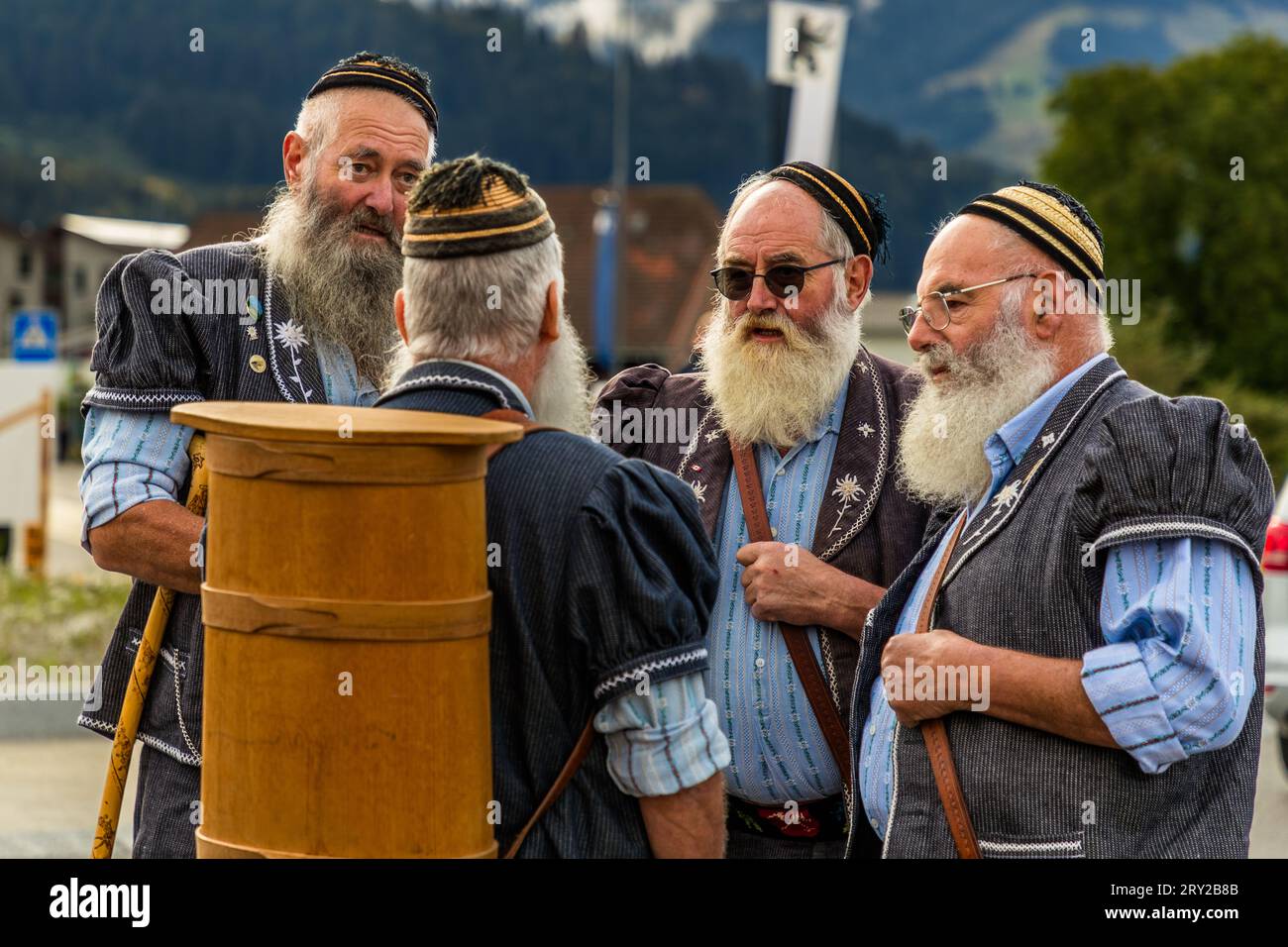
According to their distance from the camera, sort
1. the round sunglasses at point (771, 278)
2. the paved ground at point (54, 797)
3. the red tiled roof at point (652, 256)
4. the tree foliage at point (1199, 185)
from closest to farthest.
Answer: the round sunglasses at point (771, 278) → the paved ground at point (54, 797) → the tree foliage at point (1199, 185) → the red tiled roof at point (652, 256)

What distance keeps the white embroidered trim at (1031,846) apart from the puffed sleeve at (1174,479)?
0.48m

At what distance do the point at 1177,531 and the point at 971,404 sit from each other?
61 centimetres

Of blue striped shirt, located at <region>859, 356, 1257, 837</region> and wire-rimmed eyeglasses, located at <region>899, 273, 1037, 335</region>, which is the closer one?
blue striped shirt, located at <region>859, 356, 1257, 837</region>

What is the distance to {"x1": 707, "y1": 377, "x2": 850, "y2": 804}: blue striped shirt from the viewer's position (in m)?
3.37

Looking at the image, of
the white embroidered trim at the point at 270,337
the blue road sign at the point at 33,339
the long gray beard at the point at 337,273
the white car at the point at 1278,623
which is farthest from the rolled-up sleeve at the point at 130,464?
the blue road sign at the point at 33,339

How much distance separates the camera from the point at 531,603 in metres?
2.46

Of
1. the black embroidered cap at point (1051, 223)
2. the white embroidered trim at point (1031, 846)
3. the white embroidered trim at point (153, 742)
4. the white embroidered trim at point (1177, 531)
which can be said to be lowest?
the white embroidered trim at point (1031, 846)

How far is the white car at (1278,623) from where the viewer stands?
8125mm

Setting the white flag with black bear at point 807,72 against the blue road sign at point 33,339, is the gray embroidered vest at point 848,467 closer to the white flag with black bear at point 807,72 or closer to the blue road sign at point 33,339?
the white flag with black bear at point 807,72

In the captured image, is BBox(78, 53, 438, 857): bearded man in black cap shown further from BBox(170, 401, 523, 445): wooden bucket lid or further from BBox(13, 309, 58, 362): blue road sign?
BBox(13, 309, 58, 362): blue road sign

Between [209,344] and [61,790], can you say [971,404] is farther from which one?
[61,790]

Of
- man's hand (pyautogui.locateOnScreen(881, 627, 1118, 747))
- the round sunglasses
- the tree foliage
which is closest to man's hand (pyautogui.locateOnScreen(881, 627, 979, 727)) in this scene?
man's hand (pyautogui.locateOnScreen(881, 627, 1118, 747))

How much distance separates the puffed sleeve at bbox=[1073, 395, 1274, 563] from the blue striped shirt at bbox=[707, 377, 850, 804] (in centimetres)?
77

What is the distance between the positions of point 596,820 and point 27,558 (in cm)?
1088
